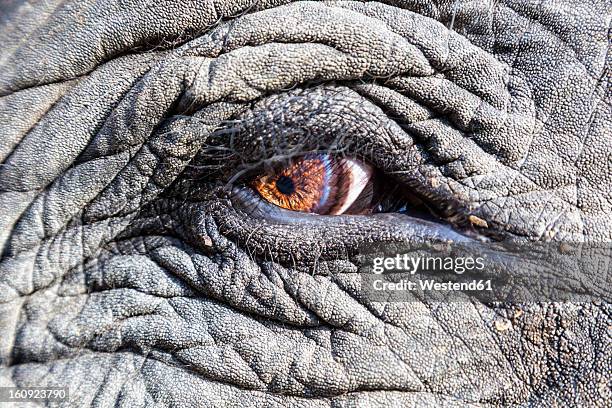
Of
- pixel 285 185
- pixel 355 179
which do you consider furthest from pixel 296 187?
pixel 355 179

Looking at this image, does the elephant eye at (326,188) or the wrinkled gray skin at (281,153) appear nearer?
the wrinkled gray skin at (281,153)

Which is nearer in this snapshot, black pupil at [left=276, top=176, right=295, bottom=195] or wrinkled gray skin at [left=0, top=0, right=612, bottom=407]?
wrinkled gray skin at [left=0, top=0, right=612, bottom=407]

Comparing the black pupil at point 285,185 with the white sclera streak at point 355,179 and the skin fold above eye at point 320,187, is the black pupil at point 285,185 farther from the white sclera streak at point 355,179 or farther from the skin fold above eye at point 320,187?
the white sclera streak at point 355,179

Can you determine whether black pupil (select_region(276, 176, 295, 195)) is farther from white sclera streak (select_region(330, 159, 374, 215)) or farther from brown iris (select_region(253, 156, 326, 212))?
white sclera streak (select_region(330, 159, 374, 215))

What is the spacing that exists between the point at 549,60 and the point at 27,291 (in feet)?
5.90

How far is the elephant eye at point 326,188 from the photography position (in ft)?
6.26

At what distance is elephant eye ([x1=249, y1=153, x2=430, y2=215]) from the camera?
191 cm

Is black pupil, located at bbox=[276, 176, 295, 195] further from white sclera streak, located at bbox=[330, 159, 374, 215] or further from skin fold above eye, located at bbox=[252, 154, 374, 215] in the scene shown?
white sclera streak, located at bbox=[330, 159, 374, 215]

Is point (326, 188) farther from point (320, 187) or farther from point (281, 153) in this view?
point (281, 153)

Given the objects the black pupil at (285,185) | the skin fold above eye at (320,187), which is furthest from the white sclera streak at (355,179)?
the black pupil at (285,185)

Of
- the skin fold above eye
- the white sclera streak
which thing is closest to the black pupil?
the skin fold above eye

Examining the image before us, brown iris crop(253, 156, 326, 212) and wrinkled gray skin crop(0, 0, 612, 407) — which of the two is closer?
wrinkled gray skin crop(0, 0, 612, 407)

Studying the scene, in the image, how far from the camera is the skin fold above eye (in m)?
1.91

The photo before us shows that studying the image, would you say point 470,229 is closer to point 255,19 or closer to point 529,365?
point 529,365
